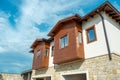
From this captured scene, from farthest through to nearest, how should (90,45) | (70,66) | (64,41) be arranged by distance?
(64,41) → (70,66) → (90,45)

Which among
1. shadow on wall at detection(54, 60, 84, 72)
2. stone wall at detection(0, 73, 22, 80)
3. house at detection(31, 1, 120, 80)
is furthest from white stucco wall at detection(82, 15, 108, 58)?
stone wall at detection(0, 73, 22, 80)

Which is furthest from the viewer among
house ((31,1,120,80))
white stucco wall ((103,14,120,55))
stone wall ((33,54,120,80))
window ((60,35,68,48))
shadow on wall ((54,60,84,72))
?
window ((60,35,68,48))

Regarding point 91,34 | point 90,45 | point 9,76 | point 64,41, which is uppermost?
point 91,34

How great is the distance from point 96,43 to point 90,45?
622 mm

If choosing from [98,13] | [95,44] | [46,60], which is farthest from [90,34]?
[46,60]

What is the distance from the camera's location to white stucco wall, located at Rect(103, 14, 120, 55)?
361 inches

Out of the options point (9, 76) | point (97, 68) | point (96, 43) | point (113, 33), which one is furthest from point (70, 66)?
point (9, 76)

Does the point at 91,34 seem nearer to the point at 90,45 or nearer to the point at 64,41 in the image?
the point at 90,45

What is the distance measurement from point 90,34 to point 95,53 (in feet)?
5.93

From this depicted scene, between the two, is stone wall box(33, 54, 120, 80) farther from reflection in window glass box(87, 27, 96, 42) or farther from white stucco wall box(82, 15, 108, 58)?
reflection in window glass box(87, 27, 96, 42)

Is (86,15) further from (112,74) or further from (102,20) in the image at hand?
(112,74)

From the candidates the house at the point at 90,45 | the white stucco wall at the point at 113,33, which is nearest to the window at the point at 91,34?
the house at the point at 90,45

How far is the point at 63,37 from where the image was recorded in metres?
12.4

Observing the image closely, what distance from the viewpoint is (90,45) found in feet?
33.2
